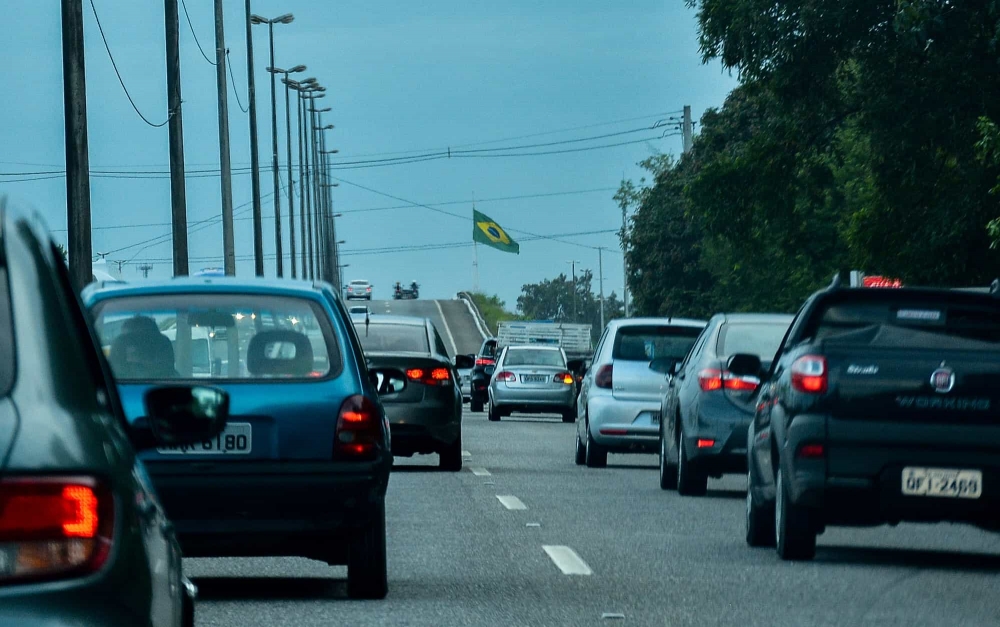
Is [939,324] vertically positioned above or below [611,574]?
above

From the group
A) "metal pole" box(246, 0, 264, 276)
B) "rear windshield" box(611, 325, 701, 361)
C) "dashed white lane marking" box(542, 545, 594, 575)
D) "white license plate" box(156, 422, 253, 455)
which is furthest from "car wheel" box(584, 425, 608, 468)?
"metal pole" box(246, 0, 264, 276)

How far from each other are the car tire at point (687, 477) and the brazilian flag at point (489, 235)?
105518 mm

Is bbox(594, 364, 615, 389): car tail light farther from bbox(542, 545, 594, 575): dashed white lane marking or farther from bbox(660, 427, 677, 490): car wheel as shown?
bbox(542, 545, 594, 575): dashed white lane marking

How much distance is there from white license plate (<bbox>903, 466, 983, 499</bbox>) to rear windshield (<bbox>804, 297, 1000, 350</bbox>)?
0.67 m

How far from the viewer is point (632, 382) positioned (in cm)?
2041

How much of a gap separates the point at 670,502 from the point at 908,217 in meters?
18.8

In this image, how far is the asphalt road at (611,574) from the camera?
8.92 m

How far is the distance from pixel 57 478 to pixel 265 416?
5.73 meters

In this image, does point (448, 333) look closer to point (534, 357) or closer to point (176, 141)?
point (534, 357)

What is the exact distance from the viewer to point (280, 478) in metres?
8.94

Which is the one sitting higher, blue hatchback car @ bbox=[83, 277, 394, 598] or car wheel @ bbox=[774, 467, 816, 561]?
blue hatchback car @ bbox=[83, 277, 394, 598]

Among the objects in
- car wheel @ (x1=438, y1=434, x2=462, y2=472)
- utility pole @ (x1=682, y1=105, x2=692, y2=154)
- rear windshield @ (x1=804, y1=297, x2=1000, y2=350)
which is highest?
utility pole @ (x1=682, y1=105, x2=692, y2=154)

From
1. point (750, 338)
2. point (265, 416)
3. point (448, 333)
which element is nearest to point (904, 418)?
point (265, 416)

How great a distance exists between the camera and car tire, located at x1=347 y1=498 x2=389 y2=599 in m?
9.19
